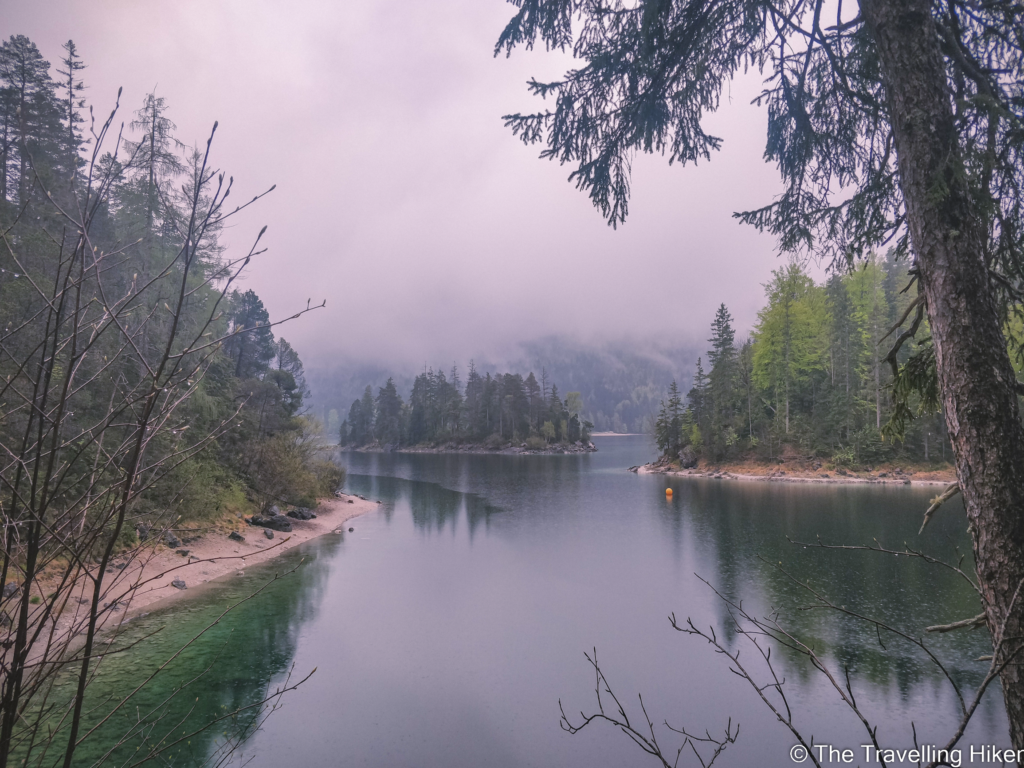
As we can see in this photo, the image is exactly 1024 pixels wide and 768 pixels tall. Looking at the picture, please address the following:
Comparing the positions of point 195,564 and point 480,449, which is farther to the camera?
point 480,449

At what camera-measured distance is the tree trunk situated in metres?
2.63

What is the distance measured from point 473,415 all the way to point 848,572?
63836 mm

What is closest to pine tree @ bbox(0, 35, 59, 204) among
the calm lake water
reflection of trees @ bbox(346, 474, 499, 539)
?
the calm lake water

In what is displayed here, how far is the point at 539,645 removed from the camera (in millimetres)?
9898

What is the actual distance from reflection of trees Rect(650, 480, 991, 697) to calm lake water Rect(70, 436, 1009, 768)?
0.25 ft

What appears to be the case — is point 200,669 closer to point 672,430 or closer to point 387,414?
point 672,430

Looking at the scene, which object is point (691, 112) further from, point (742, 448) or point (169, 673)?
point (742, 448)

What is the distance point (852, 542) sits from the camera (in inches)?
620

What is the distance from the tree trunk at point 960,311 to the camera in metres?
2.63

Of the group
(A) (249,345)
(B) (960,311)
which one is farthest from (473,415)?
(B) (960,311)

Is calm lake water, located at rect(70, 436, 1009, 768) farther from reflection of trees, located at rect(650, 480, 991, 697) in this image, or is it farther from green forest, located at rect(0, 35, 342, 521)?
green forest, located at rect(0, 35, 342, 521)

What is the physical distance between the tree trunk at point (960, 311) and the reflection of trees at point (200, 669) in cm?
440

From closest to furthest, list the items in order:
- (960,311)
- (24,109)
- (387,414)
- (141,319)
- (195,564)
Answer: (960,311) → (141,319) → (195,564) → (24,109) → (387,414)

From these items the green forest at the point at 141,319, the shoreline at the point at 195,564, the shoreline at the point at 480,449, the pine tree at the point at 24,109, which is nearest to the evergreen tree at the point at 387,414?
the shoreline at the point at 480,449
